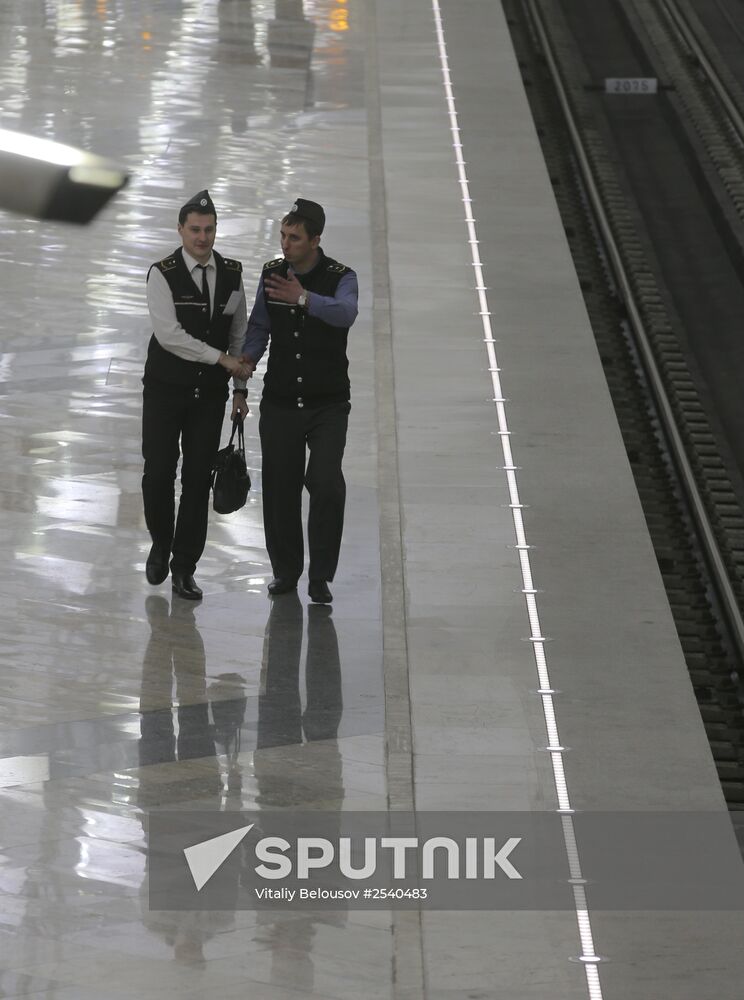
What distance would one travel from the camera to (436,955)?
167 inches

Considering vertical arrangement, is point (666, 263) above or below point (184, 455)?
below

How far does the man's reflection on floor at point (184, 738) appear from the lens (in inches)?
172

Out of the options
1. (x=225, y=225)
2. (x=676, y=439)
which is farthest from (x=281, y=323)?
(x=225, y=225)

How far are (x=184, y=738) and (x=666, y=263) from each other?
8497mm

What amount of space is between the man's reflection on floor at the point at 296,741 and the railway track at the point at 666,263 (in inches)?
64.6

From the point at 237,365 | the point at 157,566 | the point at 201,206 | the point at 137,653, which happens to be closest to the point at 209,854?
the point at 137,653

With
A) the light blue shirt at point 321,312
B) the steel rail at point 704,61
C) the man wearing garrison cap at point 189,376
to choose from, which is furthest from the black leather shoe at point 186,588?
the steel rail at point 704,61

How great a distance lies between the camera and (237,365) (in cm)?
607

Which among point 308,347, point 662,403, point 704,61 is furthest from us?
point 704,61

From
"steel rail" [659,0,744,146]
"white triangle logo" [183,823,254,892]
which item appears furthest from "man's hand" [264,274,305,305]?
"steel rail" [659,0,744,146]

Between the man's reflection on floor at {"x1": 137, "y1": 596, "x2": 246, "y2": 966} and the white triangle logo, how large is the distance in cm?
10

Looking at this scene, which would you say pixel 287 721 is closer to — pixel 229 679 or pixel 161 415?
pixel 229 679

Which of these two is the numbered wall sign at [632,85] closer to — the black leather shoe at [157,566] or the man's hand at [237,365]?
the man's hand at [237,365]

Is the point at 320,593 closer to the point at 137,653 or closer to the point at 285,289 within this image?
the point at 137,653
